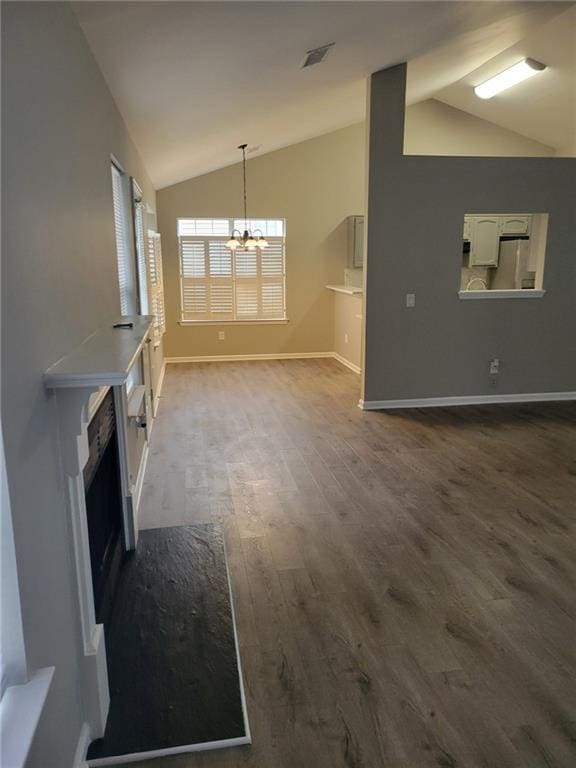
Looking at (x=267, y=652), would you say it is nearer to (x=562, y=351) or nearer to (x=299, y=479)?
(x=299, y=479)

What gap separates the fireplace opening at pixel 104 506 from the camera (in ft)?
6.72

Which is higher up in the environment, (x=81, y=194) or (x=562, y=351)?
(x=81, y=194)

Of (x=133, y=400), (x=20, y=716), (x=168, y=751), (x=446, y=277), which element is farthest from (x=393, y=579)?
(x=446, y=277)

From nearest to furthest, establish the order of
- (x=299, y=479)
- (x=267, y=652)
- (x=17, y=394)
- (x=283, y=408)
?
(x=17, y=394)
(x=267, y=652)
(x=299, y=479)
(x=283, y=408)

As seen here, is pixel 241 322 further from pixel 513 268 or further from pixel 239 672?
pixel 239 672

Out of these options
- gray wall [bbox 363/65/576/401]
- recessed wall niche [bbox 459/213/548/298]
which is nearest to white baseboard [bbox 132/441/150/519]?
gray wall [bbox 363/65/576/401]

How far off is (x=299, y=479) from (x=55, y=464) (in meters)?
2.45

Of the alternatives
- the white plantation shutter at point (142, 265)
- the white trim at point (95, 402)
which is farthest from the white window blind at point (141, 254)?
the white trim at point (95, 402)

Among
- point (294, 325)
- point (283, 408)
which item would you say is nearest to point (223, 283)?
point (294, 325)

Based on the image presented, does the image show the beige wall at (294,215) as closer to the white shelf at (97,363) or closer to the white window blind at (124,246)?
the white window blind at (124,246)

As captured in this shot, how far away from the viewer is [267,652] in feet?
6.84

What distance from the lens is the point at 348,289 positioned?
295 inches

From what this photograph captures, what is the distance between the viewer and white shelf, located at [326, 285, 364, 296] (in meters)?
7.11

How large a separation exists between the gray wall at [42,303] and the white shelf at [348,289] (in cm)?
487
